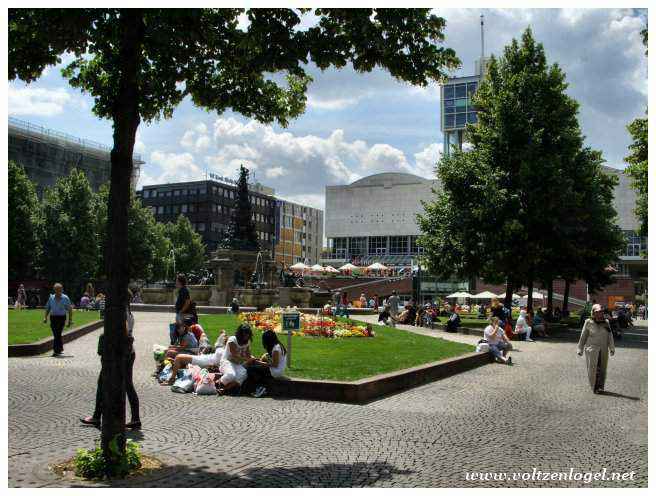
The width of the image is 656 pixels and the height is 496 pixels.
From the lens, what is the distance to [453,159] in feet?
117

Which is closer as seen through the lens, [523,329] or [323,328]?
[323,328]

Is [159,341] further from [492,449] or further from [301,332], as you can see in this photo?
[492,449]

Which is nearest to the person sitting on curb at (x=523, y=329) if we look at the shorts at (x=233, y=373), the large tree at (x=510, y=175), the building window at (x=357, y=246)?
the large tree at (x=510, y=175)

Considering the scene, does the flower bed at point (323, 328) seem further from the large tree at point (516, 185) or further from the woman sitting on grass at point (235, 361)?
the large tree at point (516, 185)

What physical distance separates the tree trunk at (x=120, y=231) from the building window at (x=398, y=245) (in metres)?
101

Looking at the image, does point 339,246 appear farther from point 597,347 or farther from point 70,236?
point 597,347

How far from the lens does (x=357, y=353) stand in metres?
17.3

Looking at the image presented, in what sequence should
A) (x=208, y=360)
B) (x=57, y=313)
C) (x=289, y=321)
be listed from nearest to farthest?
(x=208, y=360)
(x=289, y=321)
(x=57, y=313)

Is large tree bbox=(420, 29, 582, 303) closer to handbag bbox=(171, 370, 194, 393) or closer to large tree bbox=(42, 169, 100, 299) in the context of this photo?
handbag bbox=(171, 370, 194, 393)

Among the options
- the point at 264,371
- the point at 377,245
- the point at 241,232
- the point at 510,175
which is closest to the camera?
the point at 264,371

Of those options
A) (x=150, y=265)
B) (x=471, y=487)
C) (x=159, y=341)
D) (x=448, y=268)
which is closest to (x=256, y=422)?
(x=471, y=487)

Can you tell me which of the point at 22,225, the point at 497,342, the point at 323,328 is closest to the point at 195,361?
the point at 497,342

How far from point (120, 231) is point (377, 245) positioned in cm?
10410

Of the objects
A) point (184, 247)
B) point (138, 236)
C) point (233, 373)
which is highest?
point (138, 236)
